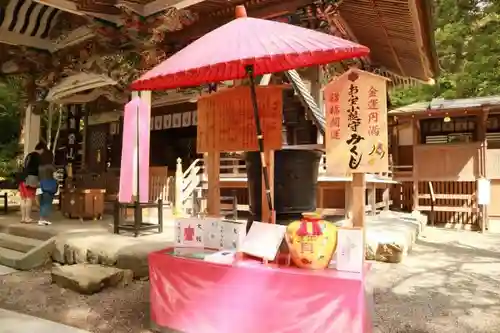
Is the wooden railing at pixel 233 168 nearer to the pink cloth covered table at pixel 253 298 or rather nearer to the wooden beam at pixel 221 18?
the wooden beam at pixel 221 18

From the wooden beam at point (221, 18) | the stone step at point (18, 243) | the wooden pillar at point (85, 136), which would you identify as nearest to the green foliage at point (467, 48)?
the wooden beam at point (221, 18)

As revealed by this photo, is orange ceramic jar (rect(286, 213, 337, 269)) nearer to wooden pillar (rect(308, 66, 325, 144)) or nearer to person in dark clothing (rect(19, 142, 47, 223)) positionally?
wooden pillar (rect(308, 66, 325, 144))

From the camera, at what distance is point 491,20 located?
1639 cm

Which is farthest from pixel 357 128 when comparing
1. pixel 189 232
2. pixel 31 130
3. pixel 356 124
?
pixel 31 130

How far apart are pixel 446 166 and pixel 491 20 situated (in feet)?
25.4

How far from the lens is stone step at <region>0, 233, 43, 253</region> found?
702 cm

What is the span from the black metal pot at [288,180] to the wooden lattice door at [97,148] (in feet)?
41.6

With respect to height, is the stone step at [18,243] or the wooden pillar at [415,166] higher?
the wooden pillar at [415,166]

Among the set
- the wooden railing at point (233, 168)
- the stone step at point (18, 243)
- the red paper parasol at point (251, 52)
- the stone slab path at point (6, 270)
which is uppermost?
the red paper parasol at point (251, 52)

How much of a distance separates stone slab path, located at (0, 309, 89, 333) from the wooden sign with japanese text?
2258 millimetres

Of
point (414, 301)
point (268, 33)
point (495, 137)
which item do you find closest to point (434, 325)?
point (414, 301)

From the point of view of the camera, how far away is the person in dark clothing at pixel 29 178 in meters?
7.99

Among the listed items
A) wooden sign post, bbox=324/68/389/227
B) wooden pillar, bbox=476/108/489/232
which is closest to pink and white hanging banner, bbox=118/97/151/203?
wooden sign post, bbox=324/68/389/227

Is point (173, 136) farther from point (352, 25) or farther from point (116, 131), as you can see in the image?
point (352, 25)
